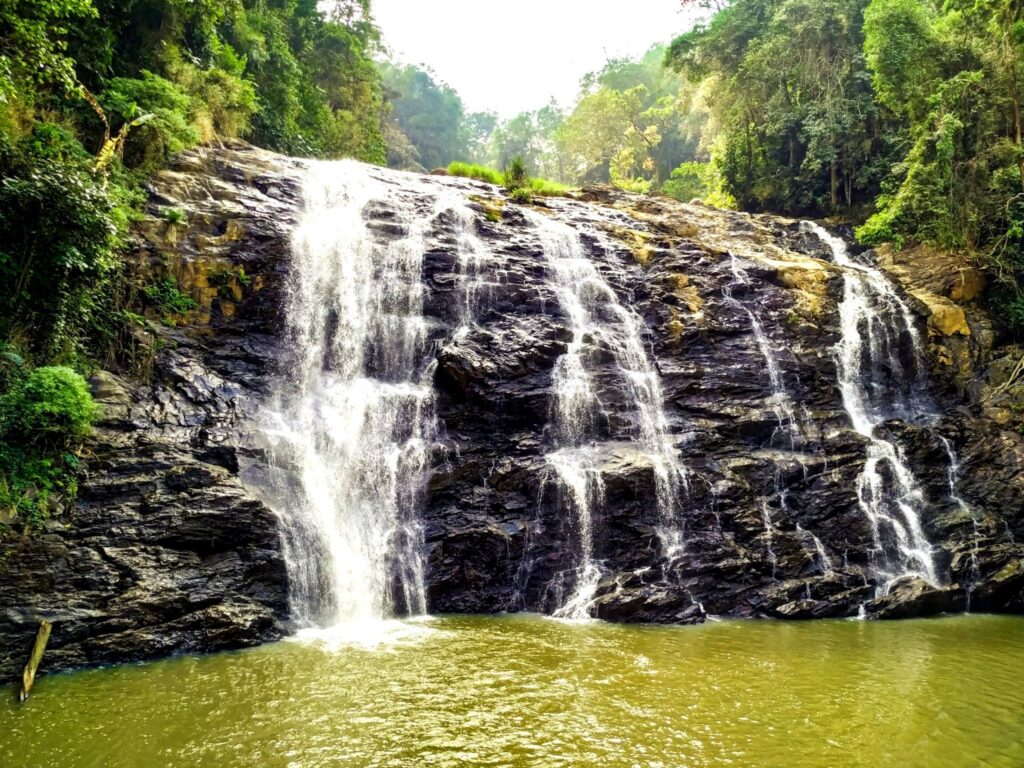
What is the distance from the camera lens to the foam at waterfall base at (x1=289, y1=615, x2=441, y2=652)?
8.40 m

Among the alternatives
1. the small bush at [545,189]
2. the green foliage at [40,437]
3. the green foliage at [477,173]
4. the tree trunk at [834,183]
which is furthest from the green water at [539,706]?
the tree trunk at [834,183]

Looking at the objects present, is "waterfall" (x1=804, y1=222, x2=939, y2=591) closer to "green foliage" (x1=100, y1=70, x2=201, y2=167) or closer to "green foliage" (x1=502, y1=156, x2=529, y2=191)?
"green foliage" (x1=502, y1=156, x2=529, y2=191)

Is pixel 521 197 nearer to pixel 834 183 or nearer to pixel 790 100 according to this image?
pixel 834 183

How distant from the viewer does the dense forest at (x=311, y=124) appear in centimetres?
923

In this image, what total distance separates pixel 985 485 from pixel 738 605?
6.59 m

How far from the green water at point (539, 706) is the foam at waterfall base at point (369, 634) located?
0.11m

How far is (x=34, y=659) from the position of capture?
688 cm

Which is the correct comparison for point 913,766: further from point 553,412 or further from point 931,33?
point 931,33

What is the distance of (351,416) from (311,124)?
56.8ft

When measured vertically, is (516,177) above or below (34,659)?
above

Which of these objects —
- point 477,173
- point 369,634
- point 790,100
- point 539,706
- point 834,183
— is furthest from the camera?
point 790,100

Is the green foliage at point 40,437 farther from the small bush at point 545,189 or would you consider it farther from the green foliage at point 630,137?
the green foliage at point 630,137

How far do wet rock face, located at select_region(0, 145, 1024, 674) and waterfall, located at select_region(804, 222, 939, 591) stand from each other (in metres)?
0.28

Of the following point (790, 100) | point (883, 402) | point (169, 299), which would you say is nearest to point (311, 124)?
point (169, 299)
